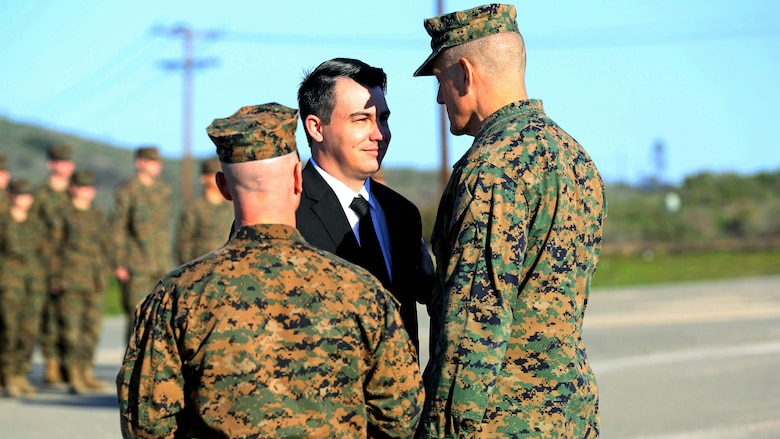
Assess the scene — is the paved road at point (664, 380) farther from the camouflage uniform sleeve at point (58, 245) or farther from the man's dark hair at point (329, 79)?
the man's dark hair at point (329, 79)

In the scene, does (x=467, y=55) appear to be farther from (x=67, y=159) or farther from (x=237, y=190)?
(x=67, y=159)

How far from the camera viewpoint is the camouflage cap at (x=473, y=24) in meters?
3.94

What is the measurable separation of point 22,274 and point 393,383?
1022 cm

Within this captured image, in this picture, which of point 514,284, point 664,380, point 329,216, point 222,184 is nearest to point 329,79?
point 329,216

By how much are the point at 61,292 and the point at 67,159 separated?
141cm

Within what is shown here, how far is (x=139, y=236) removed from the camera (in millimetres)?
11617

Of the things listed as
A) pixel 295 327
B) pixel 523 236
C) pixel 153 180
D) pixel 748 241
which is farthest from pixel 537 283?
pixel 748 241

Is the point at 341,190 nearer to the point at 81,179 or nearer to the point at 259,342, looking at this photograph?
the point at 259,342

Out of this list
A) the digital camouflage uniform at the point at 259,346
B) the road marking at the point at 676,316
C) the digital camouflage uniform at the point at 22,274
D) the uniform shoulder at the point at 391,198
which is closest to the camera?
the digital camouflage uniform at the point at 259,346

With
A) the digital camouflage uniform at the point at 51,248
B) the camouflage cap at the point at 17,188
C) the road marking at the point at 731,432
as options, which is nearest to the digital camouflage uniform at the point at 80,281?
the digital camouflage uniform at the point at 51,248

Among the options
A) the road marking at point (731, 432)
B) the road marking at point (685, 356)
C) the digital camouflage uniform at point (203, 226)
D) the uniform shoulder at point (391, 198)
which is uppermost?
the uniform shoulder at point (391, 198)

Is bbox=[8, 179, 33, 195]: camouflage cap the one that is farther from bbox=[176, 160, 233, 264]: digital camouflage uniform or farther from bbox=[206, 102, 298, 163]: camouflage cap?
bbox=[206, 102, 298, 163]: camouflage cap

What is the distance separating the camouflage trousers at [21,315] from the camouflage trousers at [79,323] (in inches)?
15.1

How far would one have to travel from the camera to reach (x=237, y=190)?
131 inches
